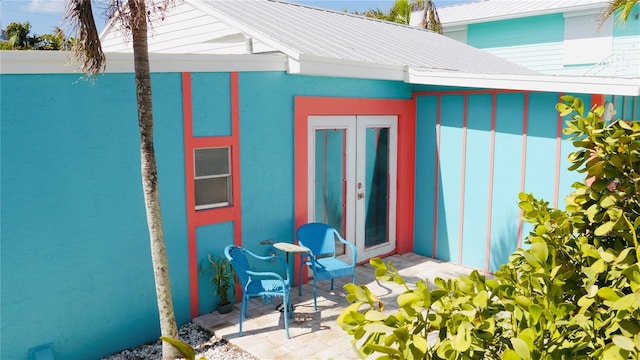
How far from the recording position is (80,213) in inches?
218

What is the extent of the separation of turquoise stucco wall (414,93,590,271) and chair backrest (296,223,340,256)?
2342mm

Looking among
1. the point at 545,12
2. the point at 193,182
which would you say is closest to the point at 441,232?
the point at 193,182

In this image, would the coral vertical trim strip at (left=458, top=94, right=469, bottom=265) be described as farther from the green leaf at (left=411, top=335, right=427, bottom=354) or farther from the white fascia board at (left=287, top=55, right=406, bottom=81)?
the green leaf at (left=411, top=335, right=427, bottom=354)

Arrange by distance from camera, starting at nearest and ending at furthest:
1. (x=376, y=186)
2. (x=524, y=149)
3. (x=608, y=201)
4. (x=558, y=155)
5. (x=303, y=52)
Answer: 1. (x=608, y=201)
2. (x=303, y=52)
3. (x=558, y=155)
4. (x=524, y=149)
5. (x=376, y=186)

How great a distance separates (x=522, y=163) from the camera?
788 centimetres

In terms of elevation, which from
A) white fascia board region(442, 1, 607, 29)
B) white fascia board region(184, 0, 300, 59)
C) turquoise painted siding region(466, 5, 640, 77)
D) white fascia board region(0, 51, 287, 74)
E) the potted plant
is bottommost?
the potted plant

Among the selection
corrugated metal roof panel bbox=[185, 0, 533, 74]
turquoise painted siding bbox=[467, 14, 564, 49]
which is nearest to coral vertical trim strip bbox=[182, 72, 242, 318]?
corrugated metal roof panel bbox=[185, 0, 533, 74]

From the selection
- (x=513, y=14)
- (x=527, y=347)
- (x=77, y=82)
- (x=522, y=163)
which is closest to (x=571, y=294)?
(x=527, y=347)

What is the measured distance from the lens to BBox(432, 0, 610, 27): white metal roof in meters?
16.9

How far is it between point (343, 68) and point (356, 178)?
1.89 m

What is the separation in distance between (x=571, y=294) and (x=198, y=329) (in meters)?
5.45

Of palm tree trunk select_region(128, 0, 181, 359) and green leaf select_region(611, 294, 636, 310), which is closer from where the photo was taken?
green leaf select_region(611, 294, 636, 310)

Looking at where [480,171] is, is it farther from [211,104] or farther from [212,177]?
[211,104]

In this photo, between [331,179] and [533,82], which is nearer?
[533,82]
